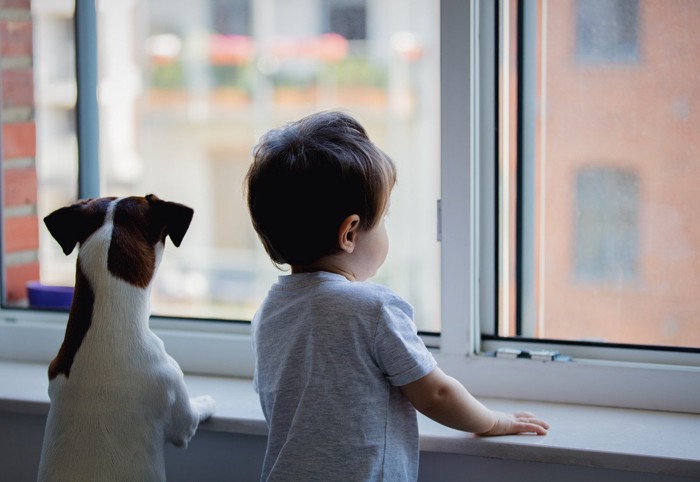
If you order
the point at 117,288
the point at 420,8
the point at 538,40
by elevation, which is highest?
the point at 420,8

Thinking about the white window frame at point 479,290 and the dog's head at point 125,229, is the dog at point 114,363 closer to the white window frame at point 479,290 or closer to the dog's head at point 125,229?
the dog's head at point 125,229

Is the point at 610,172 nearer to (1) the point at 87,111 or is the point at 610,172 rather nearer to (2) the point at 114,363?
(2) the point at 114,363

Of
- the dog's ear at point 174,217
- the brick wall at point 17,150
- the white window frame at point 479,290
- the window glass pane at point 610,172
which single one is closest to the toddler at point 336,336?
the dog's ear at point 174,217

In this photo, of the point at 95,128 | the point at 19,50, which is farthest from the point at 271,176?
the point at 19,50

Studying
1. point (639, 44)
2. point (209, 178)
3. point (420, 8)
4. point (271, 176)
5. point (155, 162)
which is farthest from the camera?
point (209, 178)

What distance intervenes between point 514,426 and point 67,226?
67 centimetres

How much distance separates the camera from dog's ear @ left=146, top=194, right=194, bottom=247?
3.88 feet

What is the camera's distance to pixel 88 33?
1646 mm

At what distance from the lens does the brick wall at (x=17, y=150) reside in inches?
66.1

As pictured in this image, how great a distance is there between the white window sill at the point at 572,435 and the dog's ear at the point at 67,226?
33cm

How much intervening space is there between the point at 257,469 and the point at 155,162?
0.96m

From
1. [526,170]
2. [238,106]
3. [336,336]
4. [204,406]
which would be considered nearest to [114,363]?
[204,406]

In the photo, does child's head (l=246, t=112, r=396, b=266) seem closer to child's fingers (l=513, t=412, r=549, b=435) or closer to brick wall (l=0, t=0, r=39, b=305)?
child's fingers (l=513, t=412, r=549, b=435)

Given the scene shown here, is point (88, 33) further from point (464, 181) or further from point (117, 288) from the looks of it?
point (464, 181)
